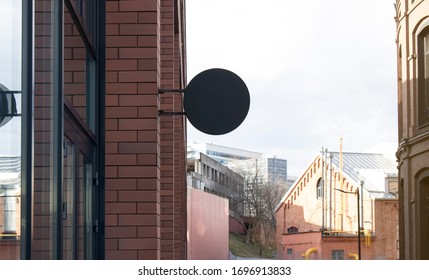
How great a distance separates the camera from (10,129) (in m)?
1.77

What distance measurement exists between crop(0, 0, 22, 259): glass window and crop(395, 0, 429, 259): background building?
76.4ft

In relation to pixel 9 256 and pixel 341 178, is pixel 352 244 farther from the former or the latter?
pixel 9 256

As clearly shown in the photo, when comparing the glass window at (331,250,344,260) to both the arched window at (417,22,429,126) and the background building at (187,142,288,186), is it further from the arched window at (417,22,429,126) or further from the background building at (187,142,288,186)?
the arched window at (417,22,429,126)

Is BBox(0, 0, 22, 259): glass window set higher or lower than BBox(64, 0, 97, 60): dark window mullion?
lower

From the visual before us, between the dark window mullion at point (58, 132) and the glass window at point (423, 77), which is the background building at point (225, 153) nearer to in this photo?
the glass window at point (423, 77)

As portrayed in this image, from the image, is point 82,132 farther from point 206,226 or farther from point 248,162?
point 248,162

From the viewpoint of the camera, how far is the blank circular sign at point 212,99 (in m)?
3.43

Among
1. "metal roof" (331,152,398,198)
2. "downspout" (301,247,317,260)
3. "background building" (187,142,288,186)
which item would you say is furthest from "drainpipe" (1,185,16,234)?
"background building" (187,142,288,186)

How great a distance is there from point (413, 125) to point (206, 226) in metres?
12.7

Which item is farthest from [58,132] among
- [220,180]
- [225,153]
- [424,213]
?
[225,153]

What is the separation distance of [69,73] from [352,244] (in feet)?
126

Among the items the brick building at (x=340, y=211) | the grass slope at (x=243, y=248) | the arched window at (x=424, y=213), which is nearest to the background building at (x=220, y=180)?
the grass slope at (x=243, y=248)

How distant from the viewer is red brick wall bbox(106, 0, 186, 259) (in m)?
3.46

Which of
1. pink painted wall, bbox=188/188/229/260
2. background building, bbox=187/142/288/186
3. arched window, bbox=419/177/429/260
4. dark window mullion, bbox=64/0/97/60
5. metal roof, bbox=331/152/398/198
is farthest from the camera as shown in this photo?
background building, bbox=187/142/288/186
